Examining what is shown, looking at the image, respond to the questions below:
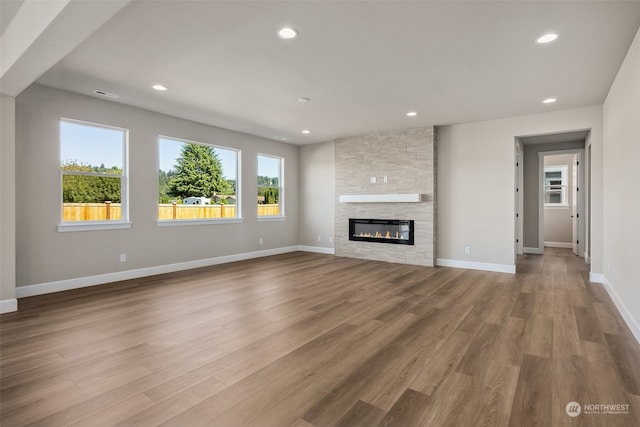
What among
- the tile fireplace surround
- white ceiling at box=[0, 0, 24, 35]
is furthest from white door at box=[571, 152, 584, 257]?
white ceiling at box=[0, 0, 24, 35]

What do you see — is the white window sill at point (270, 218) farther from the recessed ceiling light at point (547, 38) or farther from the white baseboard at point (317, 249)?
the recessed ceiling light at point (547, 38)

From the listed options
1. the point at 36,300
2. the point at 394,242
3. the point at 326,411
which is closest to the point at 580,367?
the point at 326,411

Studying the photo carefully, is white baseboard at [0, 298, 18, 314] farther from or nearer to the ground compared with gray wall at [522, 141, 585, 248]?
nearer to the ground

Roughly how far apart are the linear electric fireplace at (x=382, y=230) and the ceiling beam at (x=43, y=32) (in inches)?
213

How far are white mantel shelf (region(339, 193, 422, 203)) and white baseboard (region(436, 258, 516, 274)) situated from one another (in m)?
1.27

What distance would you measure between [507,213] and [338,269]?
9.94 feet

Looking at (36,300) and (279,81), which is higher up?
(279,81)

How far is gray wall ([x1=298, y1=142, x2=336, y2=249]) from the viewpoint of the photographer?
762 cm

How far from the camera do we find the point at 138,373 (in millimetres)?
2123

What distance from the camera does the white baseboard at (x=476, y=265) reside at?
5406mm

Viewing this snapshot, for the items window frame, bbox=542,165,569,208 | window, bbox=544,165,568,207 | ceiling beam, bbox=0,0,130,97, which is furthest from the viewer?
window, bbox=544,165,568,207

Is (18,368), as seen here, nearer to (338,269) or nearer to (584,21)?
(338,269)

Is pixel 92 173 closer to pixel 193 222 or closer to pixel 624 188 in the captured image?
pixel 193 222

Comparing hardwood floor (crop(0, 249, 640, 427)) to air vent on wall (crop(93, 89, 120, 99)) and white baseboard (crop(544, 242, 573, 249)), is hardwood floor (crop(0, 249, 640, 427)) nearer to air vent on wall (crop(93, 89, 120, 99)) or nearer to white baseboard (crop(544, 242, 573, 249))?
air vent on wall (crop(93, 89, 120, 99))
